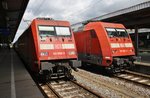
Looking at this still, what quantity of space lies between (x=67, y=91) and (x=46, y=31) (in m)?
3.39

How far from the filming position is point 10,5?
19.3 meters

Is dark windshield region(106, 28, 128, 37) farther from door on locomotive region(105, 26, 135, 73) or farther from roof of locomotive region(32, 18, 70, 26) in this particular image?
roof of locomotive region(32, 18, 70, 26)

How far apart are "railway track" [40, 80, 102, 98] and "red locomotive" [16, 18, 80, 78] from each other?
1.68 feet

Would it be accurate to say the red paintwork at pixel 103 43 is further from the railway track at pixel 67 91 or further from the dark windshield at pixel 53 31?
the railway track at pixel 67 91

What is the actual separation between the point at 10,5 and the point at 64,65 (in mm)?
10595

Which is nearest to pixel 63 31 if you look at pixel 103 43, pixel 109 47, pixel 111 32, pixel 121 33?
pixel 103 43

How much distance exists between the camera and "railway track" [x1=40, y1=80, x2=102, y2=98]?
29.1ft

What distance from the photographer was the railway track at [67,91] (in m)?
8.88

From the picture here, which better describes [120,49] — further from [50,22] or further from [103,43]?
[50,22]

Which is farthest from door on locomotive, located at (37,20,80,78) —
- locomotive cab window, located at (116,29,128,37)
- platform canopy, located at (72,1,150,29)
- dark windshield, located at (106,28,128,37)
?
platform canopy, located at (72,1,150,29)

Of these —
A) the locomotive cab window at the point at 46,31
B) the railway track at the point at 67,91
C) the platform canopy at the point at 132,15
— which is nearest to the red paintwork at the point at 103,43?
the railway track at the point at 67,91

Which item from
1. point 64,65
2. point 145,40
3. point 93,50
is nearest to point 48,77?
point 64,65

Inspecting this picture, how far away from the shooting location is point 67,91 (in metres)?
9.71

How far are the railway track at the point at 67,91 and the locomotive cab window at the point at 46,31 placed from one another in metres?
2.47
